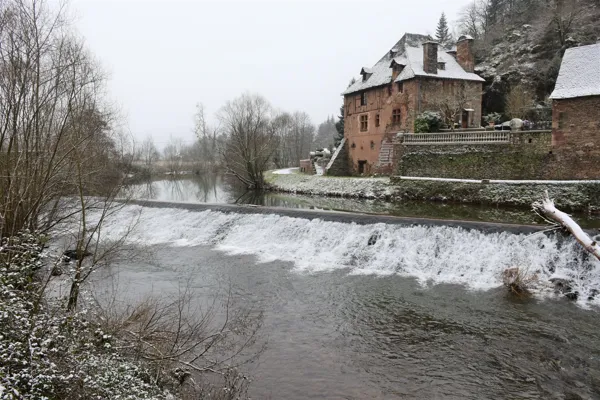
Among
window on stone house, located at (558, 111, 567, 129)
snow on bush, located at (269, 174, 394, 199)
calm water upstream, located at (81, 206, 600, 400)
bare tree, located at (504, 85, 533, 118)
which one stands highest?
bare tree, located at (504, 85, 533, 118)

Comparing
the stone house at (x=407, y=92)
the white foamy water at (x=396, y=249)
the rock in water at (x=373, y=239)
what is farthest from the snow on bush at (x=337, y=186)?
the rock in water at (x=373, y=239)

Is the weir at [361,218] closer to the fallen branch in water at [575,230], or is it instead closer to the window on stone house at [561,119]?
the fallen branch in water at [575,230]

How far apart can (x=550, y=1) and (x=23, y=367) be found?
49.3 m

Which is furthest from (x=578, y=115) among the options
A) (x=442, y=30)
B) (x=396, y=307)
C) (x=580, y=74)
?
(x=442, y=30)

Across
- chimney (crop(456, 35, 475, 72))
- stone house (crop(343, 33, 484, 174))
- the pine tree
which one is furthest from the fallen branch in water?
the pine tree

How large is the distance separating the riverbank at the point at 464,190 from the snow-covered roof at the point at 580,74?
4.38 metres

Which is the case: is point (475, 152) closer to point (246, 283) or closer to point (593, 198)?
point (593, 198)

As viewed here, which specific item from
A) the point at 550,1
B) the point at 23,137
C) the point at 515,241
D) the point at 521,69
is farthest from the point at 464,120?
the point at 23,137

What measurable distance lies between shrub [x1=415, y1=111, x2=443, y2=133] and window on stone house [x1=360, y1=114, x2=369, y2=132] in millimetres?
6383

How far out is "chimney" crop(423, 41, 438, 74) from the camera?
3050 centimetres

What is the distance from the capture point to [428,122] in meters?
29.1

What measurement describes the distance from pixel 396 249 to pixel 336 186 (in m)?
17.6

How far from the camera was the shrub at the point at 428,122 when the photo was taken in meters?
29.2

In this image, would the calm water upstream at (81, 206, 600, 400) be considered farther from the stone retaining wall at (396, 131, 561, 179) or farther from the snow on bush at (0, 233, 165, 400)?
the stone retaining wall at (396, 131, 561, 179)
